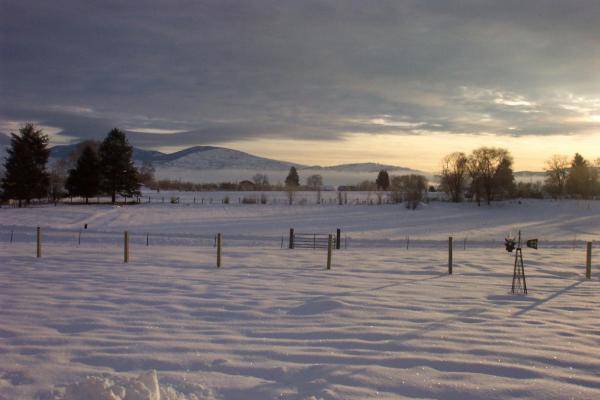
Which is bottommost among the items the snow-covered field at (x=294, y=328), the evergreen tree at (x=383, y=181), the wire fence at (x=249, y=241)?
the wire fence at (x=249, y=241)

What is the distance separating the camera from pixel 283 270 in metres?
14.1

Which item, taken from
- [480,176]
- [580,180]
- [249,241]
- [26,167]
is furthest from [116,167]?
[580,180]

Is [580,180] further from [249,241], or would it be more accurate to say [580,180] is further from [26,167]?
[26,167]

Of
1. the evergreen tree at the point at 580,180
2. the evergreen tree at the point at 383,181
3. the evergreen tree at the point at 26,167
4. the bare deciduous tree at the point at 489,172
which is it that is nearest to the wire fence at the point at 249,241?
the evergreen tree at the point at 26,167

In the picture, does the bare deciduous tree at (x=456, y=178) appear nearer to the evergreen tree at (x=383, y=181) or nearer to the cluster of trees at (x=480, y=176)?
the cluster of trees at (x=480, y=176)

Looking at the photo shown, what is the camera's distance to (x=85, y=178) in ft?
176

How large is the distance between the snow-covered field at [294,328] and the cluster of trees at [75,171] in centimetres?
3925

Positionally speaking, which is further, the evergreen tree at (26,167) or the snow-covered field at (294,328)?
the evergreen tree at (26,167)

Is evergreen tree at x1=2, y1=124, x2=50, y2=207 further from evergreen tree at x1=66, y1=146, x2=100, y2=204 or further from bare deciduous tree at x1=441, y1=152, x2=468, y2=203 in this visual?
bare deciduous tree at x1=441, y1=152, x2=468, y2=203

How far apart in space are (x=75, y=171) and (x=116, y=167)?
465cm

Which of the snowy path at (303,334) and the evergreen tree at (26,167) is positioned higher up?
the evergreen tree at (26,167)

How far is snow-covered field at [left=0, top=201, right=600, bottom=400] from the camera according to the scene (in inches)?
206

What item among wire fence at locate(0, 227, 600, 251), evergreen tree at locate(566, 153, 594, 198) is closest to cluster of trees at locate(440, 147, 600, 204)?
evergreen tree at locate(566, 153, 594, 198)

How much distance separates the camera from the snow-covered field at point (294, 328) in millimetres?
5230
